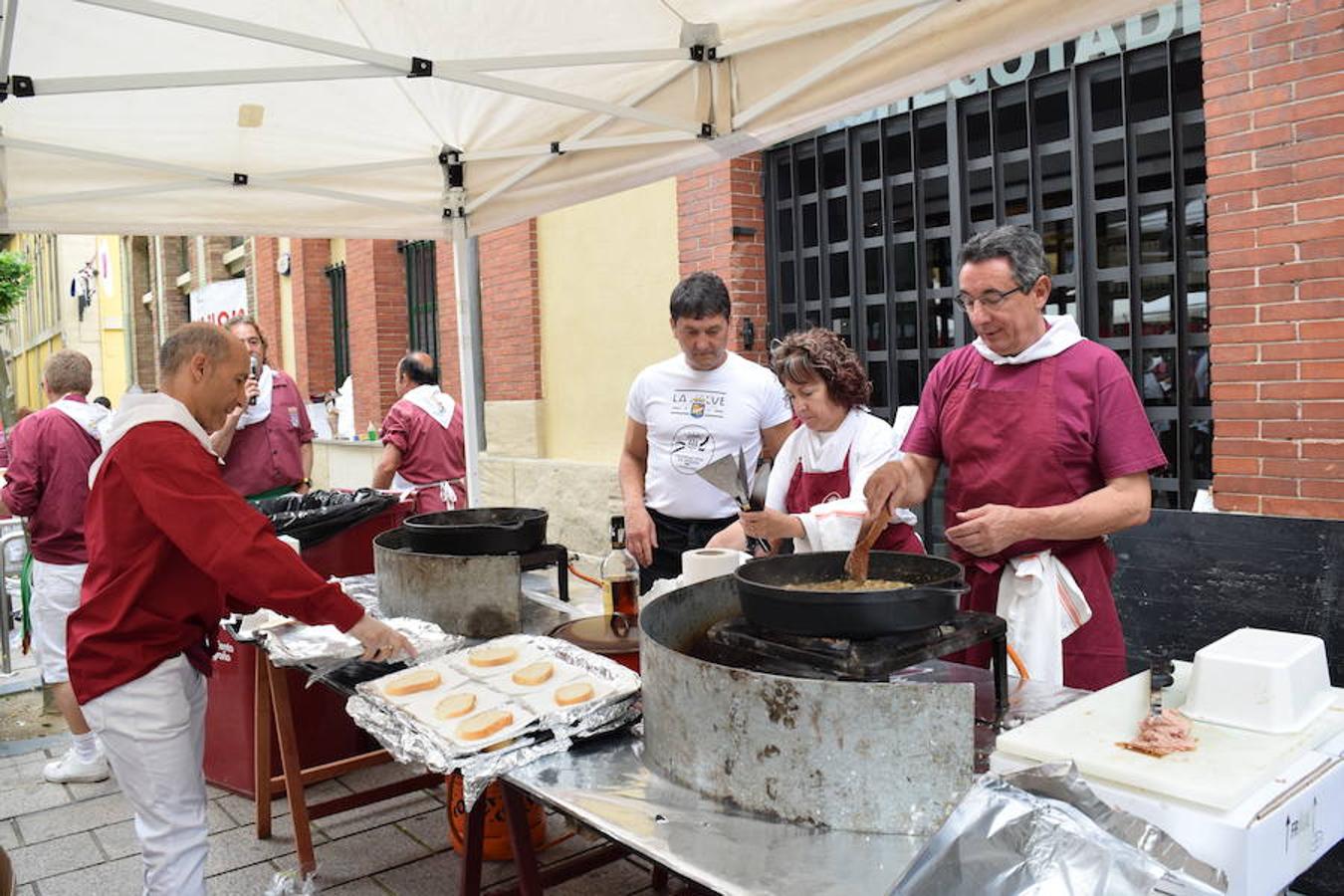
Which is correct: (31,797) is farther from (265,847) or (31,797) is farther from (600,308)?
(600,308)

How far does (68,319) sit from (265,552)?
1295 inches

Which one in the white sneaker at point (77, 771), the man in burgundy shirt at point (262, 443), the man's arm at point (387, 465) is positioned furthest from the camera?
the man's arm at point (387, 465)

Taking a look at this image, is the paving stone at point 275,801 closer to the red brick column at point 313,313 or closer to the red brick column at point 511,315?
the red brick column at point 511,315

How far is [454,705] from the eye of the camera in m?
2.21

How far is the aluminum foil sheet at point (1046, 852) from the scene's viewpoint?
48.8 inches

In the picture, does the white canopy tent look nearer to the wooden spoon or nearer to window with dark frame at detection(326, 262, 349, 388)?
the wooden spoon

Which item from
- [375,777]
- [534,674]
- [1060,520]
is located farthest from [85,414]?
[1060,520]

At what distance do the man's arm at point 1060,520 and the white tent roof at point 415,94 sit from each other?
47.1 inches

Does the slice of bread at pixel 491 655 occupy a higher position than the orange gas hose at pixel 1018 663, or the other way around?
the slice of bread at pixel 491 655

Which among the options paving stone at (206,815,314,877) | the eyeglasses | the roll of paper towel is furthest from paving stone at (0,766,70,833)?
the eyeglasses

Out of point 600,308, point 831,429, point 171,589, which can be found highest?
point 600,308

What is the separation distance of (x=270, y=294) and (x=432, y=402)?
29.7ft

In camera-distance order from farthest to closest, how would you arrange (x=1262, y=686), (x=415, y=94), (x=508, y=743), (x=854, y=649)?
1. (x=415, y=94)
2. (x=508, y=743)
3. (x=854, y=649)
4. (x=1262, y=686)

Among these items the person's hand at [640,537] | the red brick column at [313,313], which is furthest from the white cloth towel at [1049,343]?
the red brick column at [313,313]
